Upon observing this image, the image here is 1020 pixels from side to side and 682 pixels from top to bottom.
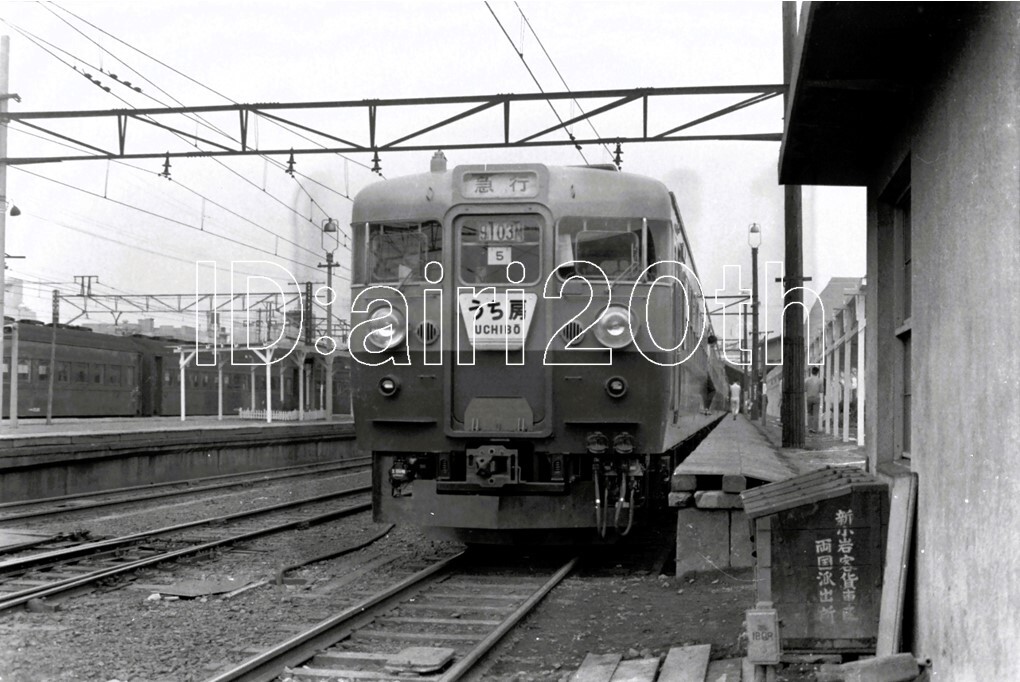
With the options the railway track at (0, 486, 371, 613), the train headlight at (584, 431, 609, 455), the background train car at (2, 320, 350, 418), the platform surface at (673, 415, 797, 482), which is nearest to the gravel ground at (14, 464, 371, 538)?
the railway track at (0, 486, 371, 613)

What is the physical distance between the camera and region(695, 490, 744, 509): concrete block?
336 inches

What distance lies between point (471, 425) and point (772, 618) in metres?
4.39

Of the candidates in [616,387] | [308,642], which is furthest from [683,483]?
[308,642]

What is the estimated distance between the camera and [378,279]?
370 inches

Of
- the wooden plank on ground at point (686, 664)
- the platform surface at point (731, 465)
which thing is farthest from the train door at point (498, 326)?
the wooden plank on ground at point (686, 664)

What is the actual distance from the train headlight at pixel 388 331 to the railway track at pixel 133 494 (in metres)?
4.57

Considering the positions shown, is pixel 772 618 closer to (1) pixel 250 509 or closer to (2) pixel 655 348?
(2) pixel 655 348

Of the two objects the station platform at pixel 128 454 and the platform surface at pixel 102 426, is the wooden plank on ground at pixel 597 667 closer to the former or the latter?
the station platform at pixel 128 454

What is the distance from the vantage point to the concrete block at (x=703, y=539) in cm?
868

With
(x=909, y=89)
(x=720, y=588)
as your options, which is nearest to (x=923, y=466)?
(x=909, y=89)

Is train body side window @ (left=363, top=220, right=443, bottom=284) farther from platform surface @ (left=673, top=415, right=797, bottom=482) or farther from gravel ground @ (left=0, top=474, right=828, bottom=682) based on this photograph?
platform surface @ (left=673, top=415, right=797, bottom=482)

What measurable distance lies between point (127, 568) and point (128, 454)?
1030 cm

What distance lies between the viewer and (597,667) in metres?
6.03

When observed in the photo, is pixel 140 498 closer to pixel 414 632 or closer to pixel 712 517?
pixel 414 632
